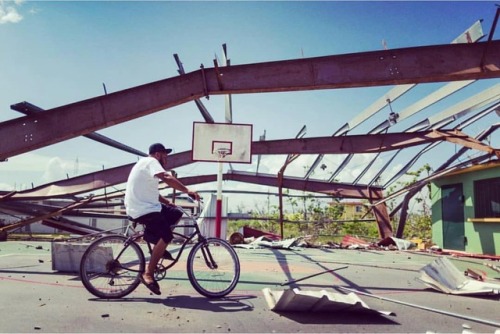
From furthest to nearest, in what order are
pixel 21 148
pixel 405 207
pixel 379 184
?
pixel 379 184, pixel 405 207, pixel 21 148

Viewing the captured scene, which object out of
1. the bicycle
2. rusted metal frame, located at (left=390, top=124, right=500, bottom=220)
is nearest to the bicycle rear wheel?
the bicycle

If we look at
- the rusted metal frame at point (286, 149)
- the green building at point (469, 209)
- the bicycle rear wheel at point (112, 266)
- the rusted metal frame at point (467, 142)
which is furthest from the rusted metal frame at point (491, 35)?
the green building at point (469, 209)

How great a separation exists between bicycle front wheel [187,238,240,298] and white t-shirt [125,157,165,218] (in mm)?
778

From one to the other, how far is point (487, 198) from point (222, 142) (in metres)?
8.98

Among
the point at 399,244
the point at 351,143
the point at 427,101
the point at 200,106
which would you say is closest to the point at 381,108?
the point at 427,101

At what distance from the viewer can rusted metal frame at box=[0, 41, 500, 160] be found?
6438 mm

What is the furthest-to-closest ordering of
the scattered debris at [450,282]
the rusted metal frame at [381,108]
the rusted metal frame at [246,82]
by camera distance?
1. the rusted metal frame at [381,108]
2. the rusted metal frame at [246,82]
3. the scattered debris at [450,282]

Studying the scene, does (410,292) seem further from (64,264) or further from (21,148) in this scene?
(21,148)

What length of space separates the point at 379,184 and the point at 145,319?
15.5m

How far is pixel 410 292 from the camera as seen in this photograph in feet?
17.5

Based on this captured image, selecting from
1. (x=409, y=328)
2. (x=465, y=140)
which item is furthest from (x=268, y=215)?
(x=409, y=328)

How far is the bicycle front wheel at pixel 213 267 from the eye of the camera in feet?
15.5

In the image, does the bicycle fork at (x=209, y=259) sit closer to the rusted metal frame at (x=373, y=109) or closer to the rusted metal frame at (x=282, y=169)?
the rusted metal frame at (x=373, y=109)

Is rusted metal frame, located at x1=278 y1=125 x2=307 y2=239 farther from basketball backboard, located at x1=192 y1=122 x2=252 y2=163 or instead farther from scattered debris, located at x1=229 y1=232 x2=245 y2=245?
basketball backboard, located at x1=192 y1=122 x2=252 y2=163
